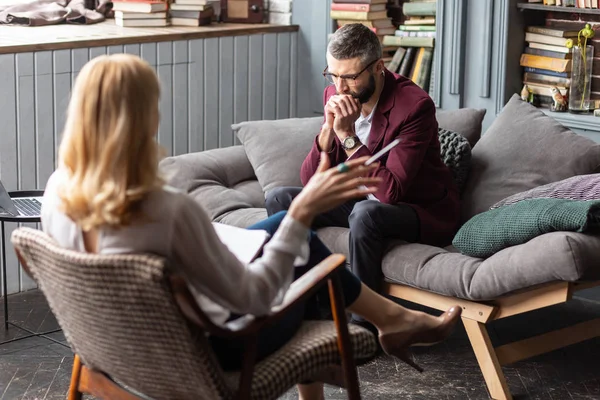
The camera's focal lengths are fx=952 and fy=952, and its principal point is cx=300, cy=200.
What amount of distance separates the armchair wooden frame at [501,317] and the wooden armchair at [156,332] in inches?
34.8

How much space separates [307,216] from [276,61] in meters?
2.98

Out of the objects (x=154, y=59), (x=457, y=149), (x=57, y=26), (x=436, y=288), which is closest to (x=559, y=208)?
→ (x=436, y=288)

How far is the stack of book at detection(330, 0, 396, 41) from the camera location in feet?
15.7

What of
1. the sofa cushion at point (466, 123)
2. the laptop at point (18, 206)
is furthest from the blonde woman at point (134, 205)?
the sofa cushion at point (466, 123)

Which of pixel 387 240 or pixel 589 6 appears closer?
pixel 387 240

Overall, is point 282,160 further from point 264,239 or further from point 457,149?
point 264,239

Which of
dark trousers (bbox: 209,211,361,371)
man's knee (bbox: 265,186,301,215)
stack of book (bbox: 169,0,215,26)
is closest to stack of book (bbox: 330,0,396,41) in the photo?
stack of book (bbox: 169,0,215,26)

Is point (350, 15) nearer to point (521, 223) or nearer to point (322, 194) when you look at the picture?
point (521, 223)

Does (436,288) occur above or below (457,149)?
below

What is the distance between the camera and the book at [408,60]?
4762 millimetres

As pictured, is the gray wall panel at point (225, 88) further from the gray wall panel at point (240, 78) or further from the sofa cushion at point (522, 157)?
the sofa cushion at point (522, 157)

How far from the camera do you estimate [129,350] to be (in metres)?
2.13

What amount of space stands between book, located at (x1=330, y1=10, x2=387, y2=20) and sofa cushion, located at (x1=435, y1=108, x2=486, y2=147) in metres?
0.94

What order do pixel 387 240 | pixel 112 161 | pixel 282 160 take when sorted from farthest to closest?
pixel 282 160 → pixel 387 240 → pixel 112 161
